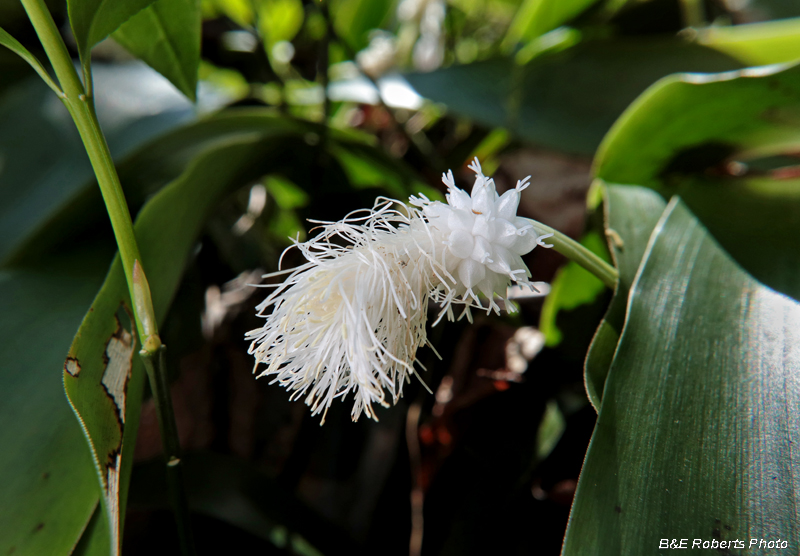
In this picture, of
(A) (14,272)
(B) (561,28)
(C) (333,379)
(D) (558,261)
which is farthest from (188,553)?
(B) (561,28)

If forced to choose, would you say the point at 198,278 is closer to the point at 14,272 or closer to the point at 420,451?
the point at 14,272

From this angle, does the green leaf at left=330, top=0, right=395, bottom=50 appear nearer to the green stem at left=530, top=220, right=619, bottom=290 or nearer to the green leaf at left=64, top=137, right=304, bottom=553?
the green leaf at left=64, top=137, right=304, bottom=553

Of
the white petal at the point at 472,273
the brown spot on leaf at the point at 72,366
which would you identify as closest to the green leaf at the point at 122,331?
the brown spot on leaf at the point at 72,366

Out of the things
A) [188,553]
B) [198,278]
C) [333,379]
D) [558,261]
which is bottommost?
[188,553]

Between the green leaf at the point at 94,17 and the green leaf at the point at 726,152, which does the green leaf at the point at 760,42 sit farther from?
the green leaf at the point at 94,17

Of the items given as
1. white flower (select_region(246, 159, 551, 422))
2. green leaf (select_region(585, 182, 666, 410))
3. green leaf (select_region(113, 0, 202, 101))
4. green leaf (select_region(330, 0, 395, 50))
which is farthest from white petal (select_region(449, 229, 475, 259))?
green leaf (select_region(330, 0, 395, 50))
